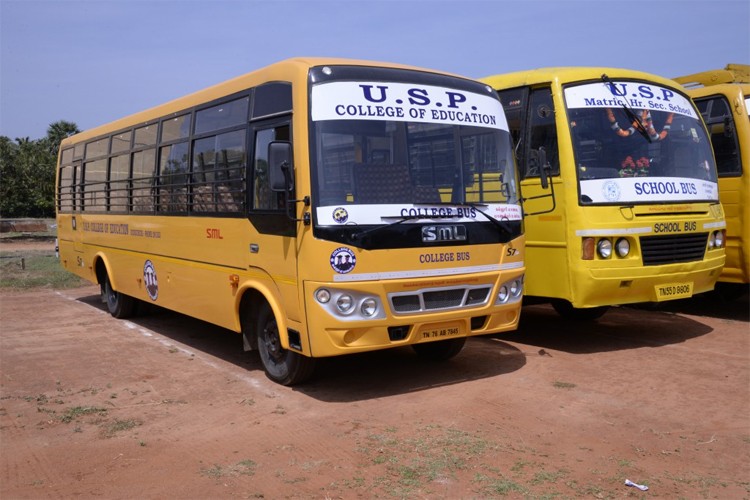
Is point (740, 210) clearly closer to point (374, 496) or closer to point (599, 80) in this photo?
point (599, 80)

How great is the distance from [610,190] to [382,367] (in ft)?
10.3

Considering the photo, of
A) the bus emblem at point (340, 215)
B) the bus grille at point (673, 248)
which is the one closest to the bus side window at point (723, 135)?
the bus grille at point (673, 248)

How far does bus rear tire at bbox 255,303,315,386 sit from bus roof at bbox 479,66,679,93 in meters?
4.11

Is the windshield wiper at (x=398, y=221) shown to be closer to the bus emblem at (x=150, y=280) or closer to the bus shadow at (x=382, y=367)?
the bus shadow at (x=382, y=367)

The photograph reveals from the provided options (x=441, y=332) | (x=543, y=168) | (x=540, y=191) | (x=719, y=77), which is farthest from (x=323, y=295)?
(x=719, y=77)

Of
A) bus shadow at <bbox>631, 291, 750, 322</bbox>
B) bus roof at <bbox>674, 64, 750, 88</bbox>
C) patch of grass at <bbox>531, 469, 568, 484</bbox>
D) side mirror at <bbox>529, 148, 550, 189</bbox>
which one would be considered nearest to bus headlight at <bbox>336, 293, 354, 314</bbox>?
patch of grass at <bbox>531, 469, 568, 484</bbox>

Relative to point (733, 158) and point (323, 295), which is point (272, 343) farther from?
point (733, 158)

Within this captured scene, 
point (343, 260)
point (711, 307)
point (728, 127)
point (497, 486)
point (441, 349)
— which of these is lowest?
point (711, 307)

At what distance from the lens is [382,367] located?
310 inches

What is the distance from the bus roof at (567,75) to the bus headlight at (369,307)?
370 cm

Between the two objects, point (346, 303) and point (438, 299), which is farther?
point (438, 299)

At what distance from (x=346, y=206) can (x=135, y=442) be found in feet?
8.26

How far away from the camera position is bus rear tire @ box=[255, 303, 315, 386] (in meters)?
6.93

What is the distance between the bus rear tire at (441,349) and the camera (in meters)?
7.90
